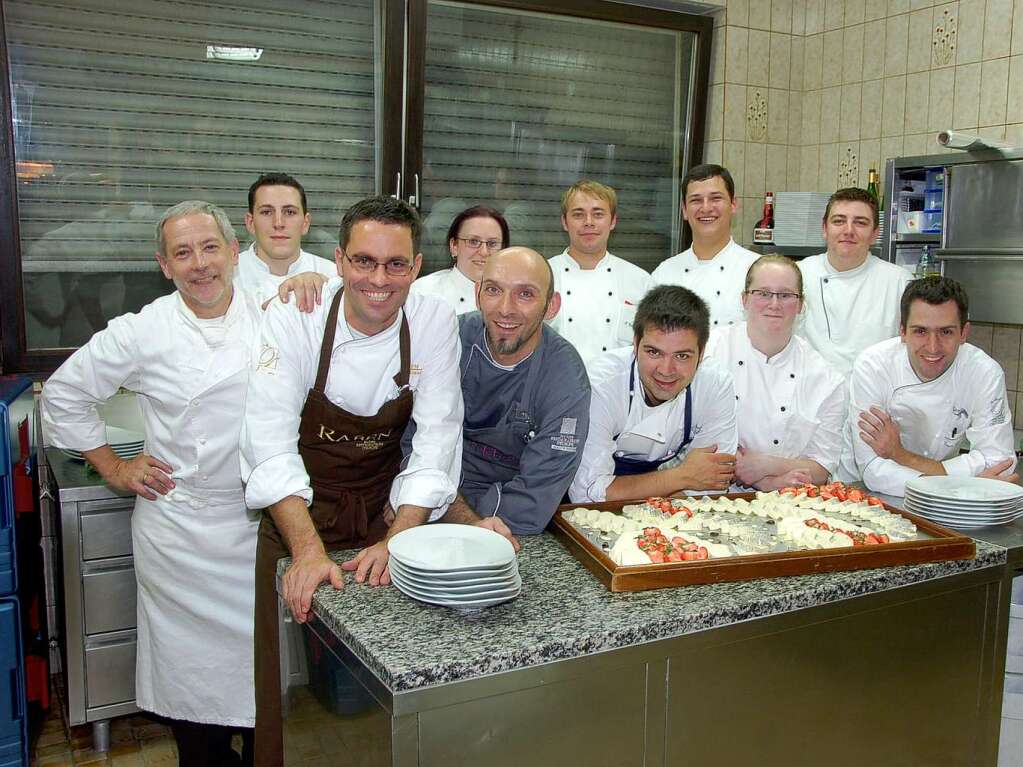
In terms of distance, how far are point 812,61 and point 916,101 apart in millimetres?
710

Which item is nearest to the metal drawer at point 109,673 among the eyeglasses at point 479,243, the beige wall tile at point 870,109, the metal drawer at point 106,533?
the metal drawer at point 106,533

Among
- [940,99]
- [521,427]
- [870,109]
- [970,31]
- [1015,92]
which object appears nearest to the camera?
[521,427]

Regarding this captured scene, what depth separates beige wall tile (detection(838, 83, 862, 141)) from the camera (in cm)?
455

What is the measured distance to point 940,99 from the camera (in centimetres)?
412

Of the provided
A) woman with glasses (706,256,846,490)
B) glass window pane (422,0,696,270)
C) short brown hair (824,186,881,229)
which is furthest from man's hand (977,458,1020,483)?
glass window pane (422,0,696,270)

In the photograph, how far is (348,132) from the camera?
392 centimetres

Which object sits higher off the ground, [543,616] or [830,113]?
[830,113]

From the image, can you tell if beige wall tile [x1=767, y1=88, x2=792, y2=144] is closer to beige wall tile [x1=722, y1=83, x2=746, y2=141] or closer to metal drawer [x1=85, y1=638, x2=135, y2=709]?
beige wall tile [x1=722, y1=83, x2=746, y2=141]

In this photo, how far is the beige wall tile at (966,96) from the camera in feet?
13.0

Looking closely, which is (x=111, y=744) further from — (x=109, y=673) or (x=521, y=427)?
(x=521, y=427)

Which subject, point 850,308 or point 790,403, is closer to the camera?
point 790,403

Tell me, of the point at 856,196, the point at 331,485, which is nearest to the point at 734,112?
the point at 856,196

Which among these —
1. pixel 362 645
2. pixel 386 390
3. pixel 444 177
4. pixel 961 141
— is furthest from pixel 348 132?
pixel 362 645

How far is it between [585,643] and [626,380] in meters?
1.03
